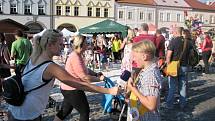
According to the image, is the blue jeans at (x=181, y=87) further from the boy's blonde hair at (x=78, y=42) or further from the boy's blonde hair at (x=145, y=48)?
the boy's blonde hair at (x=145, y=48)

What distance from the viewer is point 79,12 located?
2516 inches

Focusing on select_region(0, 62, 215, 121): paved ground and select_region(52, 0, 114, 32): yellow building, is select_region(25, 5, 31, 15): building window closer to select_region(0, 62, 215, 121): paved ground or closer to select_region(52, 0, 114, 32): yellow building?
select_region(52, 0, 114, 32): yellow building

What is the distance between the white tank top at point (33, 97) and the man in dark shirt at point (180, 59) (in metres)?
5.21

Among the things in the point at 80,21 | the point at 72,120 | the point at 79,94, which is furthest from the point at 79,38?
the point at 80,21

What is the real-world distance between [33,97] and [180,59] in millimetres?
5534

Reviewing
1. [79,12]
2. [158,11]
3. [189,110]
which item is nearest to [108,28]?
[189,110]

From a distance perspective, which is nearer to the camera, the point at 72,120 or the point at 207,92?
the point at 72,120

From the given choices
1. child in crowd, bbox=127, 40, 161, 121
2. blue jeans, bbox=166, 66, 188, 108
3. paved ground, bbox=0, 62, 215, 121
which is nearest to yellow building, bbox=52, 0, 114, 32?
paved ground, bbox=0, 62, 215, 121

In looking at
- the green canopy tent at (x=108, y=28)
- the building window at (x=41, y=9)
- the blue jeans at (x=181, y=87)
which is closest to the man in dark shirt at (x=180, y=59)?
the blue jeans at (x=181, y=87)

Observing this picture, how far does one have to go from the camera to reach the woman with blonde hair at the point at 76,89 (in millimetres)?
5590

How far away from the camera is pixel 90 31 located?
2825 centimetres

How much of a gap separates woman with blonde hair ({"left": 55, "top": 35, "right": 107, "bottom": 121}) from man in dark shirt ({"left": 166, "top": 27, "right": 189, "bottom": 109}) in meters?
3.15

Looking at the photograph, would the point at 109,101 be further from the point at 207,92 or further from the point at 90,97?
the point at 207,92

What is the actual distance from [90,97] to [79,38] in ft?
14.7
